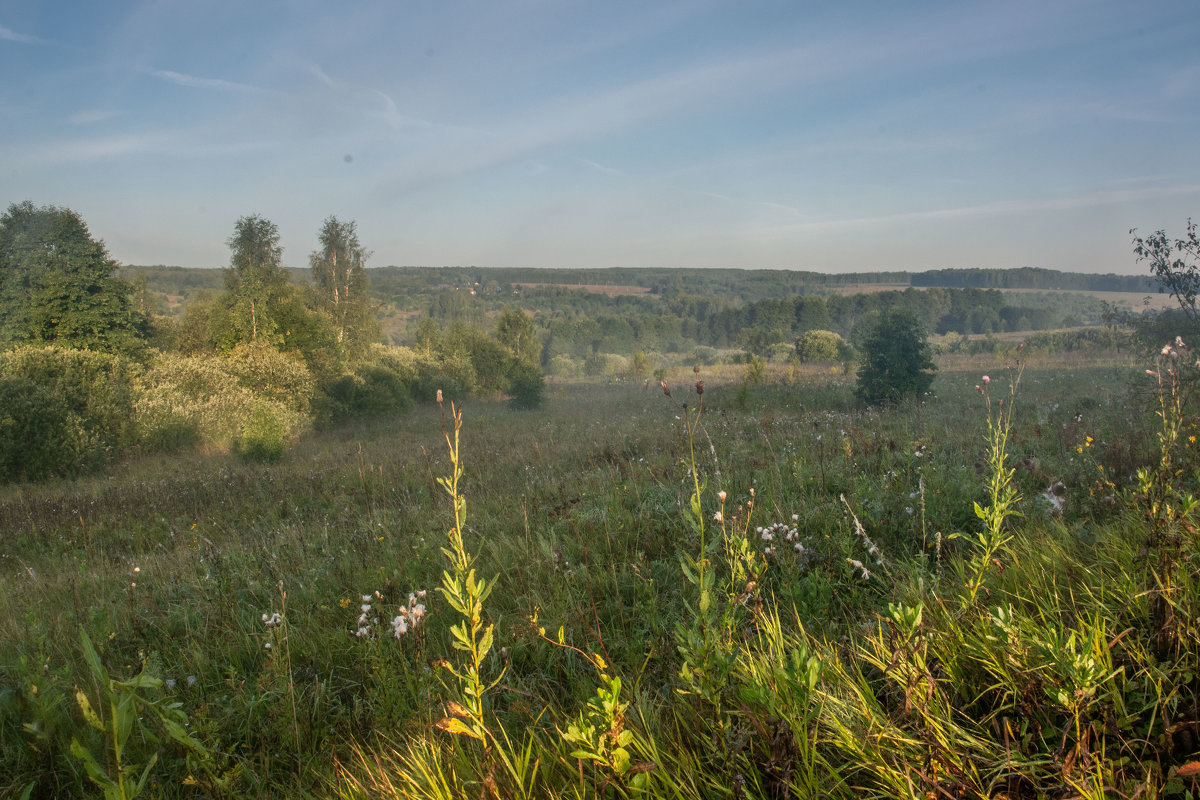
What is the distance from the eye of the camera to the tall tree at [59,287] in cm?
2066

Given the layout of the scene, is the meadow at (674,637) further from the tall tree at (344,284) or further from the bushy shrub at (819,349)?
the bushy shrub at (819,349)

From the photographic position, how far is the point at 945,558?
10.4 feet

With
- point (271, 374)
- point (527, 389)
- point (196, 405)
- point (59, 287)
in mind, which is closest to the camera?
point (196, 405)

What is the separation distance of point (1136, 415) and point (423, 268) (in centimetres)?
10526

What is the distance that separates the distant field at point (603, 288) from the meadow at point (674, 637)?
11774 cm

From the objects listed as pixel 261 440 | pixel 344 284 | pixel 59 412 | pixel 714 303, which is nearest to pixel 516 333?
pixel 344 284

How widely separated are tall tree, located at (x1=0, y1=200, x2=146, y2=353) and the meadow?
63.4 feet

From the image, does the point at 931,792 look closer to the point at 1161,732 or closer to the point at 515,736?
the point at 1161,732

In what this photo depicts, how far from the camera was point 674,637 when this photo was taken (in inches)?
97.9

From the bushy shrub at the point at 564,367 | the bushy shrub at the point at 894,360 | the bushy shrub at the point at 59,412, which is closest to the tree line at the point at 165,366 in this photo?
the bushy shrub at the point at 59,412

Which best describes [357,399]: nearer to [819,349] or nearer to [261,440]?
[261,440]

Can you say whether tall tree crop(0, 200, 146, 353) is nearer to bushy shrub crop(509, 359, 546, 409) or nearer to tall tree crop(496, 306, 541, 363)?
bushy shrub crop(509, 359, 546, 409)

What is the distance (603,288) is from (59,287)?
4343 inches

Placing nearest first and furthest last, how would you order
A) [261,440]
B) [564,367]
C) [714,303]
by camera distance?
[261,440] → [564,367] → [714,303]
